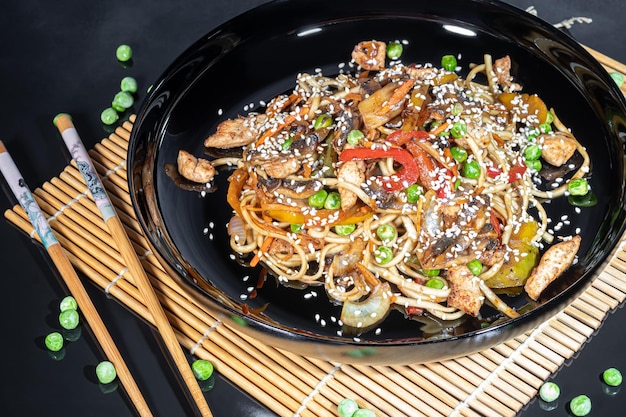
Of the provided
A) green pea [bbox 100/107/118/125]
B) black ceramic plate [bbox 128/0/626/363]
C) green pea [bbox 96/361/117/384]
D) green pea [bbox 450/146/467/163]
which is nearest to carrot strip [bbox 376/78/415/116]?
green pea [bbox 450/146/467/163]

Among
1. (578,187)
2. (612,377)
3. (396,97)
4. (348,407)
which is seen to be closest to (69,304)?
(348,407)


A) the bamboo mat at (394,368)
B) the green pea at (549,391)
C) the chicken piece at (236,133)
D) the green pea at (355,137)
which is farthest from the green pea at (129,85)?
the green pea at (549,391)

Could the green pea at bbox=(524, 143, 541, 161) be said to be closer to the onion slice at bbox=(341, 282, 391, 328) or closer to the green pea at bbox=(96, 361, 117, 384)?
the onion slice at bbox=(341, 282, 391, 328)

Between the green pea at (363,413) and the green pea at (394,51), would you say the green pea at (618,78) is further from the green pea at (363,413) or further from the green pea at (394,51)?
the green pea at (363,413)

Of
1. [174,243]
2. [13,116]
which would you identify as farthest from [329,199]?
[13,116]

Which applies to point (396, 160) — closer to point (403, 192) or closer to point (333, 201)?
point (403, 192)

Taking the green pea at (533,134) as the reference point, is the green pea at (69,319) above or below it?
below

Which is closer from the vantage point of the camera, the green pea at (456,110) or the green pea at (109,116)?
the green pea at (456,110)

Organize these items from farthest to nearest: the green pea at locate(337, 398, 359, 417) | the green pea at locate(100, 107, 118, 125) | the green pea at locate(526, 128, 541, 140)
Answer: the green pea at locate(100, 107, 118, 125) → the green pea at locate(526, 128, 541, 140) → the green pea at locate(337, 398, 359, 417)
